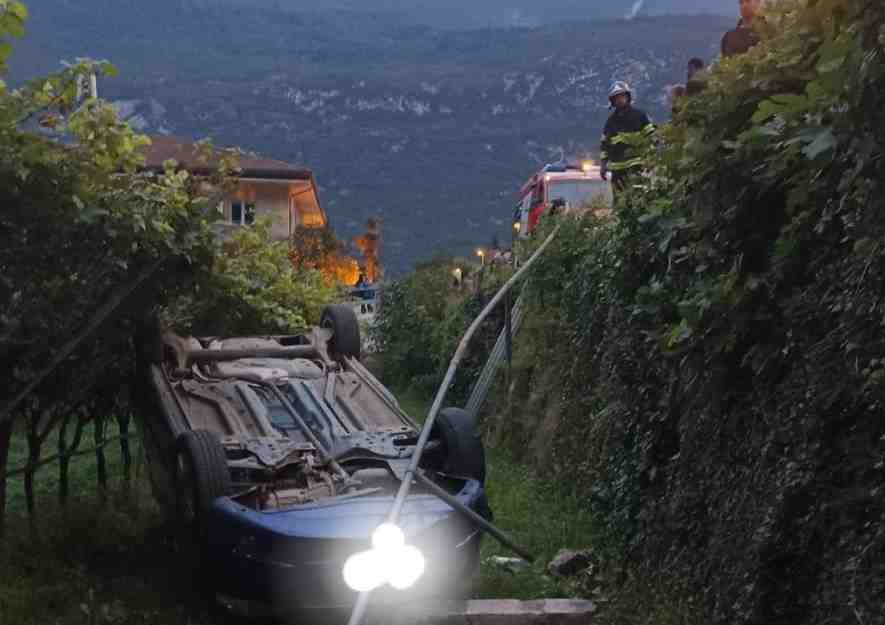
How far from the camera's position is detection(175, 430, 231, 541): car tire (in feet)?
25.5

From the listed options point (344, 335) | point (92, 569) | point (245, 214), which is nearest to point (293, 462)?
point (92, 569)

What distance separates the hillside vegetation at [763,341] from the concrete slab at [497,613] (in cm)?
51

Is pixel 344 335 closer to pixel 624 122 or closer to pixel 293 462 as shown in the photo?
pixel 293 462

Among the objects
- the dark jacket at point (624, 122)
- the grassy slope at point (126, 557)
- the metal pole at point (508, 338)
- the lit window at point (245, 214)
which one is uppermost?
the dark jacket at point (624, 122)

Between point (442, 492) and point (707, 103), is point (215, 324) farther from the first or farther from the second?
point (707, 103)

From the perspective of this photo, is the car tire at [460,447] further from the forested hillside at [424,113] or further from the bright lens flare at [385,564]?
the forested hillside at [424,113]

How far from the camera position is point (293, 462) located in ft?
27.2

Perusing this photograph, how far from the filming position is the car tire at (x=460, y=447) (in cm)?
871

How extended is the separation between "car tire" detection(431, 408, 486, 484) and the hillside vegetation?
3.25ft

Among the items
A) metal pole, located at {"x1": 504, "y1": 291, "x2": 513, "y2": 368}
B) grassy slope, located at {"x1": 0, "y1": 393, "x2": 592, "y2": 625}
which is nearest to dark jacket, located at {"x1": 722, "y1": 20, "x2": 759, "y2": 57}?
grassy slope, located at {"x1": 0, "y1": 393, "x2": 592, "y2": 625}

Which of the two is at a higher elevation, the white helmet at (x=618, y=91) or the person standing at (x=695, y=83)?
the white helmet at (x=618, y=91)

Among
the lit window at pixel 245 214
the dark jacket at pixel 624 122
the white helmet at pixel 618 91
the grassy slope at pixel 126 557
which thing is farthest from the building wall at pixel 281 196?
the grassy slope at pixel 126 557

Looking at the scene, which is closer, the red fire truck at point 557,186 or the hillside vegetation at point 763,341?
the hillside vegetation at point 763,341

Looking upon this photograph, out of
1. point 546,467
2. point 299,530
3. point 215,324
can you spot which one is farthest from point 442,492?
point 215,324
